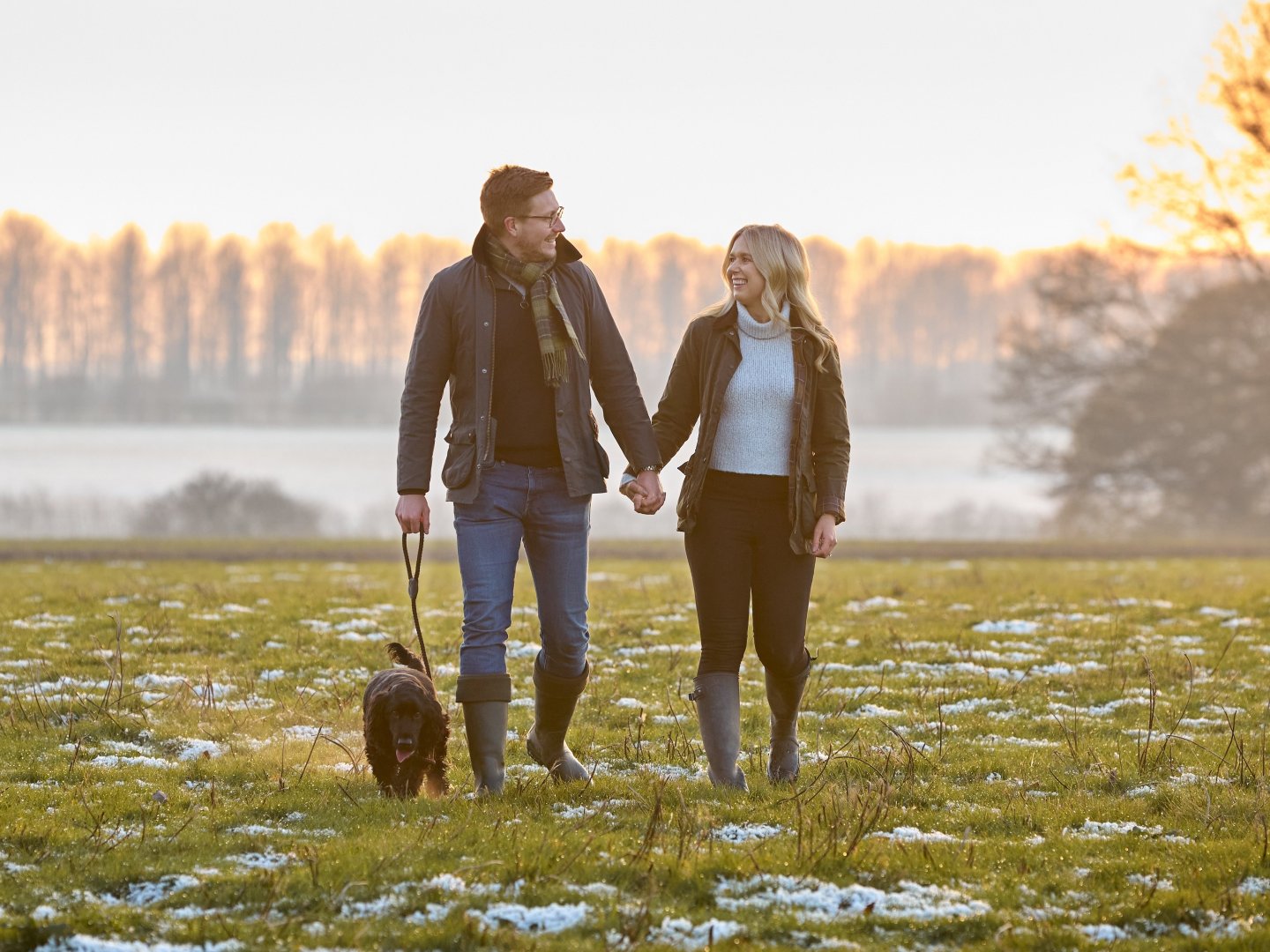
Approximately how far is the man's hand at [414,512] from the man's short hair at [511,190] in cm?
118

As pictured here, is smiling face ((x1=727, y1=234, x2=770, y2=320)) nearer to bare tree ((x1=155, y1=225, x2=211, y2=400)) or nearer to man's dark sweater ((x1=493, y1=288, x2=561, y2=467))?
man's dark sweater ((x1=493, y1=288, x2=561, y2=467))

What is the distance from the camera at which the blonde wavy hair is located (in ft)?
19.4

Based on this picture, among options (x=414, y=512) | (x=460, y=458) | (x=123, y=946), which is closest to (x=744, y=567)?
(x=460, y=458)

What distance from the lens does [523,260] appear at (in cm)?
579

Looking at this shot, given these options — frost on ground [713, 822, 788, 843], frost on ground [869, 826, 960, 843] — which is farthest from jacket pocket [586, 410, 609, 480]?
frost on ground [869, 826, 960, 843]

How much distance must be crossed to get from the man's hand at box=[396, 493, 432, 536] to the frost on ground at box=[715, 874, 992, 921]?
1.96 m

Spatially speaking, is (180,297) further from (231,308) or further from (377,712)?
(377,712)

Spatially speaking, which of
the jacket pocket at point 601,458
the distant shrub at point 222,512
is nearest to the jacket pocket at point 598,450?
the jacket pocket at point 601,458

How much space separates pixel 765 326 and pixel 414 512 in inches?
66.7

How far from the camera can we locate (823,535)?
5.88 meters

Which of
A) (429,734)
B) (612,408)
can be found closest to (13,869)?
(429,734)

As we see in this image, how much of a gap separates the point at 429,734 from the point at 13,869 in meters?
1.71

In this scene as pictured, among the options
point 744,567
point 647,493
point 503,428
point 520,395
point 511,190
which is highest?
point 511,190

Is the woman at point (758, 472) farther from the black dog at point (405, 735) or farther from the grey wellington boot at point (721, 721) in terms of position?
the black dog at point (405, 735)
